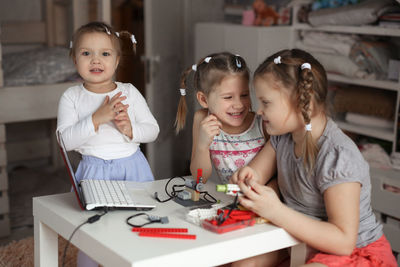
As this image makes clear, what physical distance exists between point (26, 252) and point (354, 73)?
1750 mm

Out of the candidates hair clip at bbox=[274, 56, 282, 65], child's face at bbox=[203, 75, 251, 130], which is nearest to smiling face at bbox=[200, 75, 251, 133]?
child's face at bbox=[203, 75, 251, 130]

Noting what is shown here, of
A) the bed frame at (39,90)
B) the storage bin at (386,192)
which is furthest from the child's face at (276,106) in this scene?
the bed frame at (39,90)

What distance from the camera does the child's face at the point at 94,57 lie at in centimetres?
180

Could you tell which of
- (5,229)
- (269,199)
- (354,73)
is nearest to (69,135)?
(269,199)

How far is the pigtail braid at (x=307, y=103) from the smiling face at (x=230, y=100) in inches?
12.3

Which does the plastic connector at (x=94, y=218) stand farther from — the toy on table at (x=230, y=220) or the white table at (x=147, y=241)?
the toy on table at (x=230, y=220)

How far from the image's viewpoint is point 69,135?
1.76 metres

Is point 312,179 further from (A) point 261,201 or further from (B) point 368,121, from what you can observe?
(B) point 368,121

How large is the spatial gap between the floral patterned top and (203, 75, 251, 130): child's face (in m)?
0.08

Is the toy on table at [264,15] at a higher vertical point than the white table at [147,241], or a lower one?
higher

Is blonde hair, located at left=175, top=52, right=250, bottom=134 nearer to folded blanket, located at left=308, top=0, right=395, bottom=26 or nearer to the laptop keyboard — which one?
the laptop keyboard

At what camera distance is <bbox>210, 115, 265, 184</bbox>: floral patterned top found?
1803 mm

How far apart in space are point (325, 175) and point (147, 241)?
0.48 meters

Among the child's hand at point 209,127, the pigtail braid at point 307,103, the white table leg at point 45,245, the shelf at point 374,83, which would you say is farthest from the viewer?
the shelf at point 374,83
